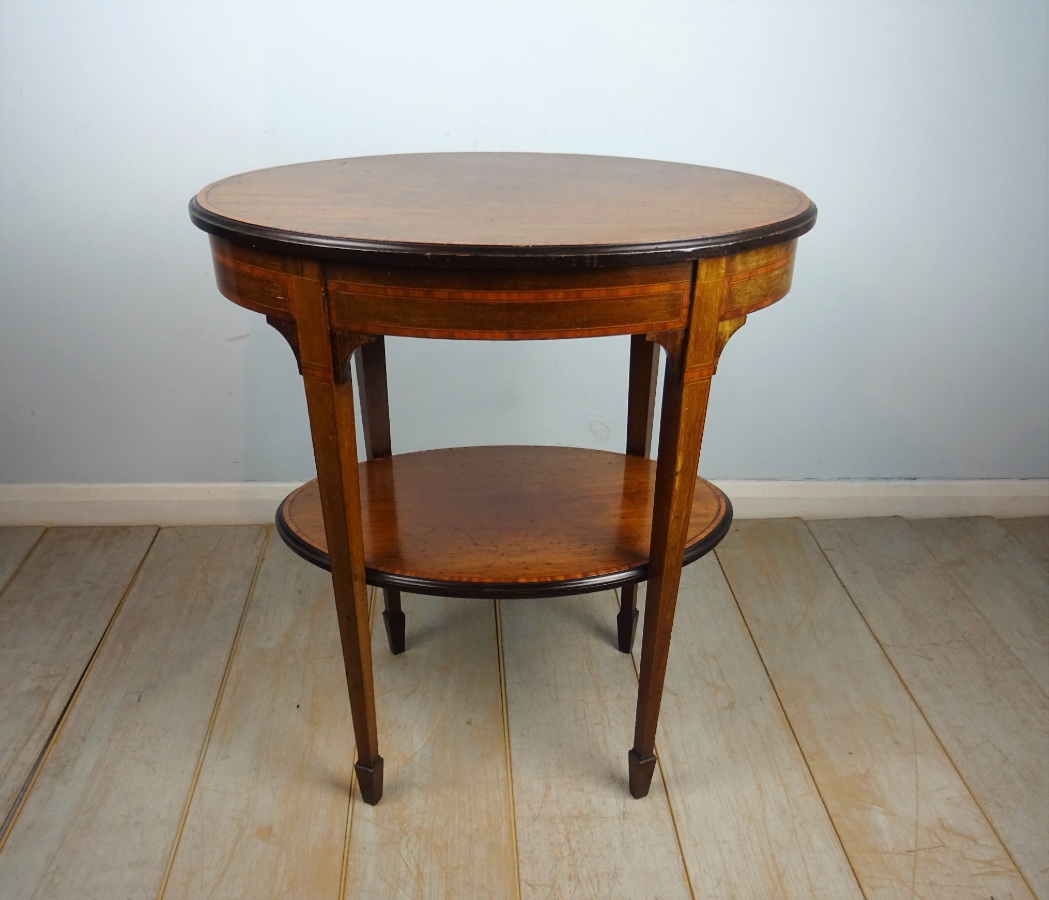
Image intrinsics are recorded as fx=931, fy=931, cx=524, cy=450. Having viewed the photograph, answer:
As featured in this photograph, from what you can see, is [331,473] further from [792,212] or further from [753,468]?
[753,468]

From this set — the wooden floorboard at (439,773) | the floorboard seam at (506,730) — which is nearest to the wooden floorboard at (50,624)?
the wooden floorboard at (439,773)

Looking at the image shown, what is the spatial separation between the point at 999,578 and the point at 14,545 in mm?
2454

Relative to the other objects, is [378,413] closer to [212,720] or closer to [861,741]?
[212,720]

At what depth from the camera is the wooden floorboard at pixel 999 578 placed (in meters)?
2.04

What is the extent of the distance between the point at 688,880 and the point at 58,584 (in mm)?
1583

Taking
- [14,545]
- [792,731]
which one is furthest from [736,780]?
[14,545]

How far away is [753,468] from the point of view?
2525 mm

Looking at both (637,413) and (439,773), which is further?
(637,413)

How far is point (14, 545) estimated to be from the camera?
2.34 metres

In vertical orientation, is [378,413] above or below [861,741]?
above

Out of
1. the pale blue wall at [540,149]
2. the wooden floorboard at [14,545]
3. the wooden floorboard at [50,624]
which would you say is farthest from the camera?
the wooden floorboard at [14,545]

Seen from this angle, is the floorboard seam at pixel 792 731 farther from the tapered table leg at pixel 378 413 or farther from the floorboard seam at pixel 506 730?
the tapered table leg at pixel 378 413

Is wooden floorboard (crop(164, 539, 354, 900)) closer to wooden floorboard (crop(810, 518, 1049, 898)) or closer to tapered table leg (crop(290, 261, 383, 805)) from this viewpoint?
tapered table leg (crop(290, 261, 383, 805))

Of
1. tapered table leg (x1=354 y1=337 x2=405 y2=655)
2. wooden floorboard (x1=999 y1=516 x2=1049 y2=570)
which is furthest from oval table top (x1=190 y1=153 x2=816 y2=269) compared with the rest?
wooden floorboard (x1=999 y1=516 x2=1049 y2=570)
